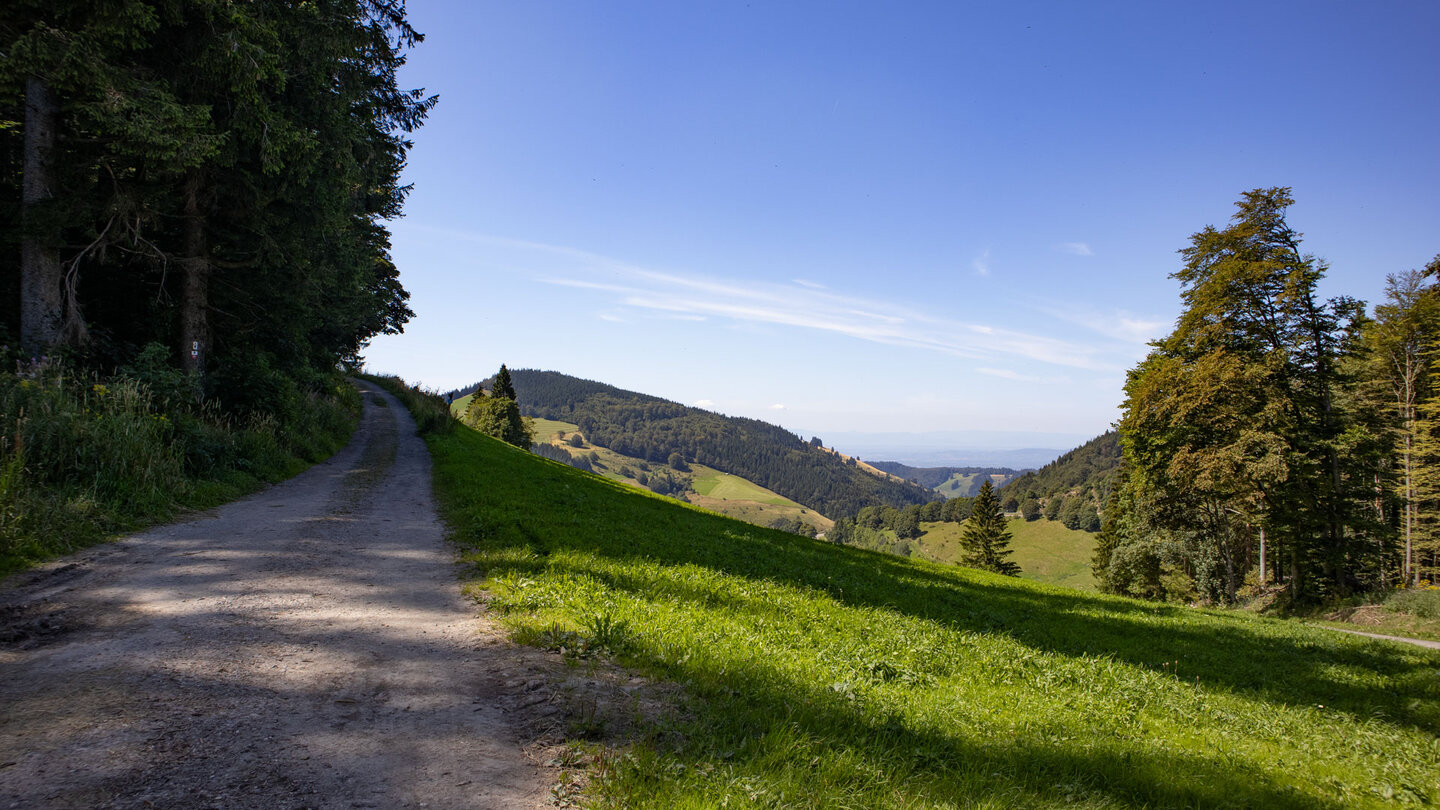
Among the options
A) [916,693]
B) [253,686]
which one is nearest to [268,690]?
[253,686]

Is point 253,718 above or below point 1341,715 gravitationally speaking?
above

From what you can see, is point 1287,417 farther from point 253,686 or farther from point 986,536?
point 986,536

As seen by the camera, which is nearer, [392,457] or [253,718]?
[253,718]

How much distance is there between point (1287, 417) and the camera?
21.4 metres

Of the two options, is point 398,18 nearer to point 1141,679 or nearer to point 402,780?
point 402,780

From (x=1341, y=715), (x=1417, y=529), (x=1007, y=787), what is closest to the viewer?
(x=1007, y=787)

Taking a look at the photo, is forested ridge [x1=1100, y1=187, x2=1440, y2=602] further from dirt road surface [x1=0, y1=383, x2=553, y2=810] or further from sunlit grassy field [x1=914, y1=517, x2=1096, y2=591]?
sunlit grassy field [x1=914, y1=517, x2=1096, y2=591]

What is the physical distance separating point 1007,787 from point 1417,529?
3900 cm

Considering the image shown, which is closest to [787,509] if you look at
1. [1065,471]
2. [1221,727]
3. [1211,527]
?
[1065,471]

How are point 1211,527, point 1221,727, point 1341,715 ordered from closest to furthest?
point 1221,727 < point 1341,715 < point 1211,527

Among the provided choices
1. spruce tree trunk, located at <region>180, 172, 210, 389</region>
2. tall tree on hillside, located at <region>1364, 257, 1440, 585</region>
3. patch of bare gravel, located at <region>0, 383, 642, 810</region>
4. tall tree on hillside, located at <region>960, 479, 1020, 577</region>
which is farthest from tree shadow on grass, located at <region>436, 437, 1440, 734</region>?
tall tree on hillside, located at <region>960, 479, 1020, 577</region>

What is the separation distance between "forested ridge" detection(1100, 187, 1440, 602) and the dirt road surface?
26898 mm

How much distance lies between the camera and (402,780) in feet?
9.29

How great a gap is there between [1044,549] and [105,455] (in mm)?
119597
